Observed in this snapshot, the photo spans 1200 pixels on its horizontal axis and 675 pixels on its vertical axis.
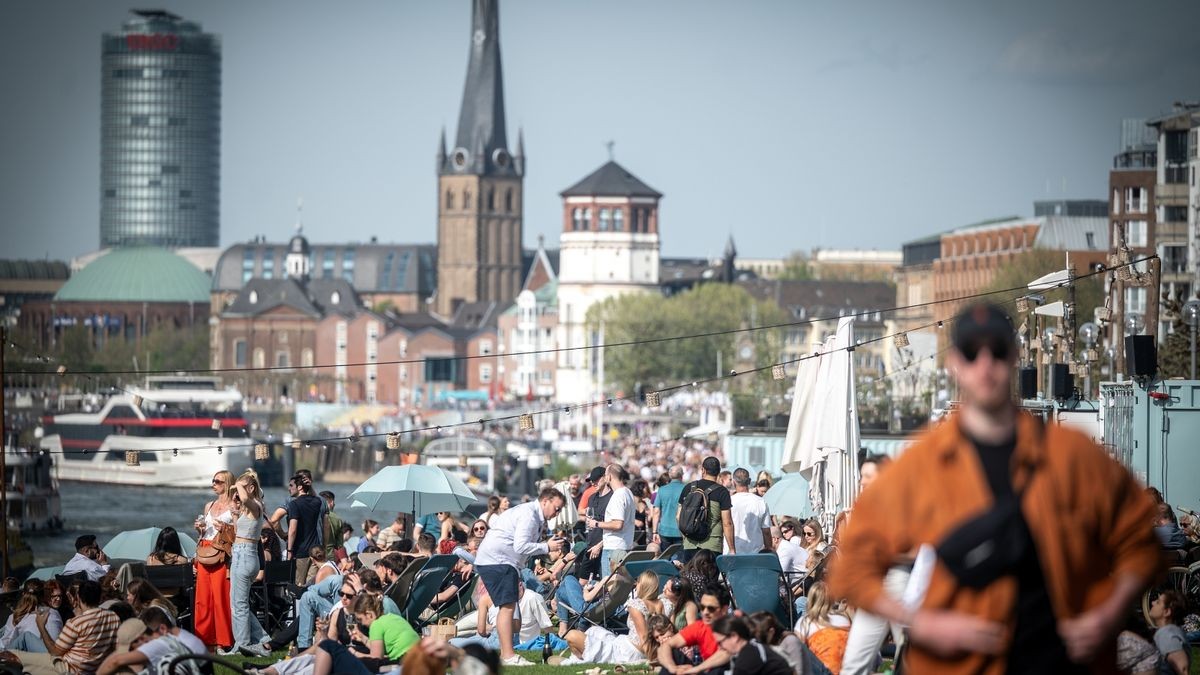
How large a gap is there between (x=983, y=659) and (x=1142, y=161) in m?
84.4

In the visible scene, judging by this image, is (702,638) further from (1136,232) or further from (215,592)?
(1136,232)

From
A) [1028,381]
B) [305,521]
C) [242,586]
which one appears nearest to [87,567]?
[242,586]

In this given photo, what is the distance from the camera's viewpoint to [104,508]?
8031 centimetres

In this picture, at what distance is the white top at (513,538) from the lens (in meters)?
13.6

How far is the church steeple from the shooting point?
163625 millimetres

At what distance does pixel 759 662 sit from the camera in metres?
9.09

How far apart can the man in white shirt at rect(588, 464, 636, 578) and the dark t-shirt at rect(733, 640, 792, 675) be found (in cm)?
625

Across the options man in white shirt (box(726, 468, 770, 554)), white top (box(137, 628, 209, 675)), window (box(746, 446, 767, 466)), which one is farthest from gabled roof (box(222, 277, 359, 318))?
white top (box(137, 628, 209, 675))

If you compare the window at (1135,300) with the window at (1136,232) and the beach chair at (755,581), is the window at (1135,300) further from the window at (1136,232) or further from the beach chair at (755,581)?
the beach chair at (755,581)

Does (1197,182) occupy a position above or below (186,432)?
above

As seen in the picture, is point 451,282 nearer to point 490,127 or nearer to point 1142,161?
point 490,127

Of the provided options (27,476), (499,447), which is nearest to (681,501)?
(27,476)

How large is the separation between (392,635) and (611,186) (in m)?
134

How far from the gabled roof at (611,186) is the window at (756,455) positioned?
342 ft
